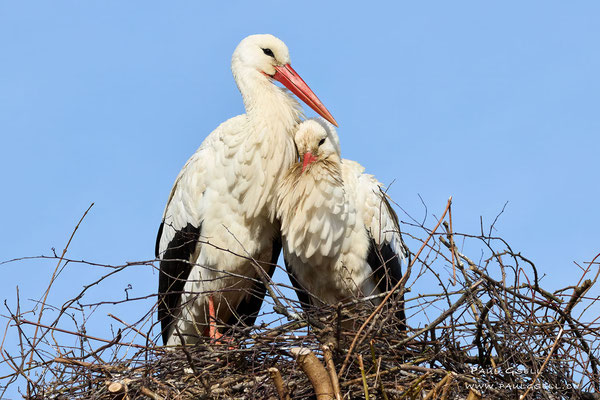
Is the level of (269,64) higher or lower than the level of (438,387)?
higher

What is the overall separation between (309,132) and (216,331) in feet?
3.50

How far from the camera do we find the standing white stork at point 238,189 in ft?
15.1

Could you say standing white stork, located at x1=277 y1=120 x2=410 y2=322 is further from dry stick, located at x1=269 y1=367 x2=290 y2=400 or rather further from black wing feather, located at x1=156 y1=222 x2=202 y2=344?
dry stick, located at x1=269 y1=367 x2=290 y2=400

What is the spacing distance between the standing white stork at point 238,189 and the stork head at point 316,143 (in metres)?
0.10

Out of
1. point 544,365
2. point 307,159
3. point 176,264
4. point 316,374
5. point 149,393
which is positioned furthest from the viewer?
point 176,264

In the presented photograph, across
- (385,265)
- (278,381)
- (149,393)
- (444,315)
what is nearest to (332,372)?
(278,381)

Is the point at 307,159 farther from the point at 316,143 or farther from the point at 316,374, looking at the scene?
the point at 316,374

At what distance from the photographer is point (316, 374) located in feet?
10.6

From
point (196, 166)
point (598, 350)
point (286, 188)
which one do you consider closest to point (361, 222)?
point (286, 188)

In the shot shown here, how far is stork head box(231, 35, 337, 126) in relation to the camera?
488 centimetres

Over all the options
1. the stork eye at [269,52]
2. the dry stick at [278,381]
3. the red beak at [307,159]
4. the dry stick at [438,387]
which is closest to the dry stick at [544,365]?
the dry stick at [438,387]

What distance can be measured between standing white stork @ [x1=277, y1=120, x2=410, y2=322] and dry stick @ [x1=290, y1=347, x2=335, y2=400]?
1.17 metres

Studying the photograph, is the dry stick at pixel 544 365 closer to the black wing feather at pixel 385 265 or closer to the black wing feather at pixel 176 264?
the black wing feather at pixel 385 265

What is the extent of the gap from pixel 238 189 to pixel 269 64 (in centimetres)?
74
